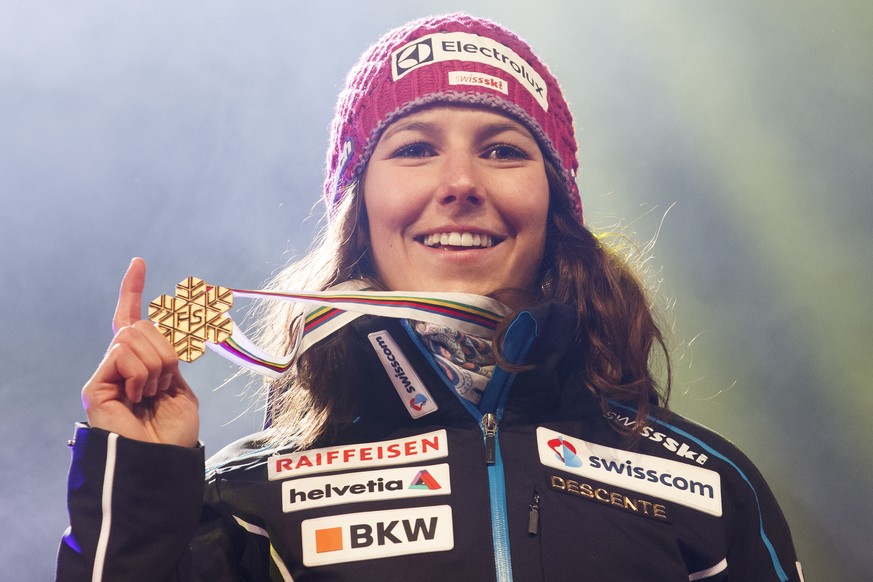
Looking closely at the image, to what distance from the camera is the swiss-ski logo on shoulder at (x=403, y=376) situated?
2.02 m

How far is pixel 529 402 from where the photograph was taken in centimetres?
201

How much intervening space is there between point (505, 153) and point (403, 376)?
2.14 ft

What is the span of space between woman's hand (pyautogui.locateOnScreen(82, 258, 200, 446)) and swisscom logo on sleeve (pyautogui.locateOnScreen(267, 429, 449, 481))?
0.32 meters

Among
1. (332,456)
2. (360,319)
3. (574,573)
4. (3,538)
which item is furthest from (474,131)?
(3,538)

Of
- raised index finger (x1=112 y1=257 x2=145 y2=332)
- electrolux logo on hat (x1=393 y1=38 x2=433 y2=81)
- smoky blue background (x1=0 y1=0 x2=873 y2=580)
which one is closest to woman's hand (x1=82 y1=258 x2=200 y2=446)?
raised index finger (x1=112 y1=257 x2=145 y2=332)

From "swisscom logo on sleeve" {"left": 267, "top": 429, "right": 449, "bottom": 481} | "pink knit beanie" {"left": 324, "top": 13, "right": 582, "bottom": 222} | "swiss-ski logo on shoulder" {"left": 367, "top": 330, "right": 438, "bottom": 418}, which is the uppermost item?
"pink knit beanie" {"left": 324, "top": 13, "right": 582, "bottom": 222}

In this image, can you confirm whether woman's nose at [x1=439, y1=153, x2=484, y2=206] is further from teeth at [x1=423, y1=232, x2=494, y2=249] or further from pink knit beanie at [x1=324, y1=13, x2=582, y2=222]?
pink knit beanie at [x1=324, y1=13, x2=582, y2=222]

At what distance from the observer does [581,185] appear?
3756 mm

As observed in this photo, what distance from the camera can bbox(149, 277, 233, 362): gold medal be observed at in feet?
5.54

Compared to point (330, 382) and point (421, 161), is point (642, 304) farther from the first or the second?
point (330, 382)

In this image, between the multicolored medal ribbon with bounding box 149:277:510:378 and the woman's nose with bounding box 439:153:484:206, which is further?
the woman's nose with bounding box 439:153:484:206

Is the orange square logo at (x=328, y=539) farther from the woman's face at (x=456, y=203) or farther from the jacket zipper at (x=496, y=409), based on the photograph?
the woman's face at (x=456, y=203)

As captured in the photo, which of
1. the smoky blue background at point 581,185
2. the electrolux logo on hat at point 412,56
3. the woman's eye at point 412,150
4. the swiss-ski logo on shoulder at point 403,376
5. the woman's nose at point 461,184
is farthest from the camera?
the smoky blue background at point 581,185

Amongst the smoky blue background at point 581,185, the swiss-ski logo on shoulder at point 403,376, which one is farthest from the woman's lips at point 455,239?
the smoky blue background at point 581,185
